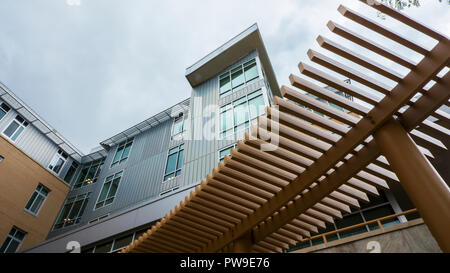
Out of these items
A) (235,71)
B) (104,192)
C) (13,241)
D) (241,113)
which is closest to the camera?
(241,113)

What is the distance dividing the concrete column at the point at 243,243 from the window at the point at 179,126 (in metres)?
14.6

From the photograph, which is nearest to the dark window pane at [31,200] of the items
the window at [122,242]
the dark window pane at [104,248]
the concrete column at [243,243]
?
the dark window pane at [104,248]

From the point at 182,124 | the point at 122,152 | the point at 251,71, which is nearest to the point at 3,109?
the point at 122,152

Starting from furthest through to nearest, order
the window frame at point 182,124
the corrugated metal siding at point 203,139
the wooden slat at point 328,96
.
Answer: the window frame at point 182,124, the corrugated metal siding at point 203,139, the wooden slat at point 328,96

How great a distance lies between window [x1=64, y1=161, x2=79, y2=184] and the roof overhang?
14878 mm

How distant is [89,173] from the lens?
25.2m

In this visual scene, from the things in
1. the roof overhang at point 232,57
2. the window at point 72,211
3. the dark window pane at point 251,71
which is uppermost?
the roof overhang at point 232,57

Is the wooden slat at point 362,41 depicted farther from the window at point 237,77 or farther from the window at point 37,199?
the window at point 37,199

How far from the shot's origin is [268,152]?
4008mm

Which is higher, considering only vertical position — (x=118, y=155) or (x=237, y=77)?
(x=237, y=77)

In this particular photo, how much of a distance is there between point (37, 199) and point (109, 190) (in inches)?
257

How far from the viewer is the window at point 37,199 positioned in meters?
20.1

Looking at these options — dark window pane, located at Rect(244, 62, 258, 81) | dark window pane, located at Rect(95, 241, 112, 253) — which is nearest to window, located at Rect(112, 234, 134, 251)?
dark window pane, located at Rect(95, 241, 112, 253)

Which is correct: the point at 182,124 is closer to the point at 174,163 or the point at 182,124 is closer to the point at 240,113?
the point at 174,163
